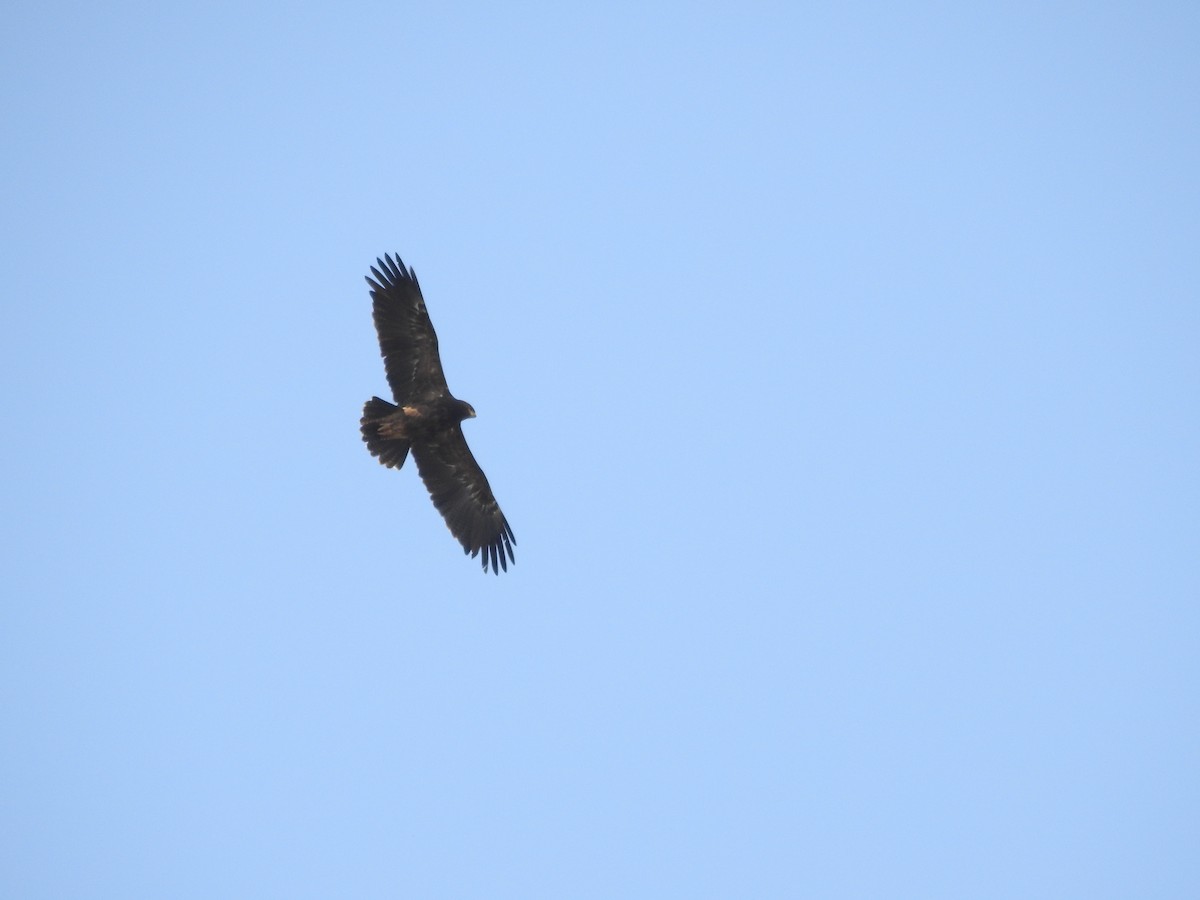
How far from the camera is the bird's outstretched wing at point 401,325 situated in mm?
18609

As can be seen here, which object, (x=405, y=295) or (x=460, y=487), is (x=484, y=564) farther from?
(x=405, y=295)

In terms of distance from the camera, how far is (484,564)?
66.0ft

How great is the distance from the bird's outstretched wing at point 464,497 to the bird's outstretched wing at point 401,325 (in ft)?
4.22

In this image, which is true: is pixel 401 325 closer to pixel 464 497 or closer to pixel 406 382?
pixel 406 382

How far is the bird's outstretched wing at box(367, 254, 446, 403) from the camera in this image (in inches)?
733

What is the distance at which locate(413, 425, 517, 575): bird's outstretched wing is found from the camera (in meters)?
19.7

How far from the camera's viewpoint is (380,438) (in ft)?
61.7

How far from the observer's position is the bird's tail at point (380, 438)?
18.6m

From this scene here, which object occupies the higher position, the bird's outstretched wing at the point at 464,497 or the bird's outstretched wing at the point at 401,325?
the bird's outstretched wing at the point at 401,325

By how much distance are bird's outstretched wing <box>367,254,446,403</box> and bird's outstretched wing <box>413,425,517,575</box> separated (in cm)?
129

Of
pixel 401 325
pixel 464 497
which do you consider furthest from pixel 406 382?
pixel 464 497

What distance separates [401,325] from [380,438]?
65.2 inches

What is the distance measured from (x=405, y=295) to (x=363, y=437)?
213 centimetres

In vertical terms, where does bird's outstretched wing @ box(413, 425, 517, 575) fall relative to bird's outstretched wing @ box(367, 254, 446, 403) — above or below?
below
